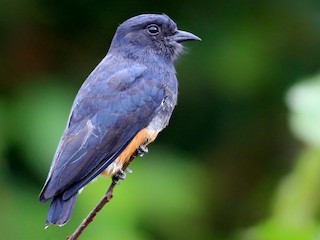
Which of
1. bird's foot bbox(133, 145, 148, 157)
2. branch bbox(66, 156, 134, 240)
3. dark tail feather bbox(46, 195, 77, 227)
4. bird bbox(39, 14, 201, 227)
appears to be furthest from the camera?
bird's foot bbox(133, 145, 148, 157)

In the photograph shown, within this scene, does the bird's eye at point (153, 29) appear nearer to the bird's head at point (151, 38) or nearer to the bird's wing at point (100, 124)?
the bird's head at point (151, 38)

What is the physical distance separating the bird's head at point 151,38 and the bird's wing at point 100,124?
23cm

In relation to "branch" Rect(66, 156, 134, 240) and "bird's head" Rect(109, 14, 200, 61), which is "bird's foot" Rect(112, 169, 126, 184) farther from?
"bird's head" Rect(109, 14, 200, 61)

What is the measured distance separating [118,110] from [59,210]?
0.79 metres

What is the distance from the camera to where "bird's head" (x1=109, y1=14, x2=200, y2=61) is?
596 centimetres

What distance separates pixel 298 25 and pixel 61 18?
1734mm

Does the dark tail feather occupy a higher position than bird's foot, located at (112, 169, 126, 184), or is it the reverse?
bird's foot, located at (112, 169, 126, 184)

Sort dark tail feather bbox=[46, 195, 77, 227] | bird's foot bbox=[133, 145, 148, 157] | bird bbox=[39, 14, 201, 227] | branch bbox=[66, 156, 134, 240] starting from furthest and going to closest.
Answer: bird's foot bbox=[133, 145, 148, 157]
bird bbox=[39, 14, 201, 227]
dark tail feather bbox=[46, 195, 77, 227]
branch bbox=[66, 156, 134, 240]

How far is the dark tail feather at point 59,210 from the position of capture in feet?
16.0

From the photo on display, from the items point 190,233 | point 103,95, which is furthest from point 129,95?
point 190,233

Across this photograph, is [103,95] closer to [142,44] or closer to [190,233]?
[142,44]

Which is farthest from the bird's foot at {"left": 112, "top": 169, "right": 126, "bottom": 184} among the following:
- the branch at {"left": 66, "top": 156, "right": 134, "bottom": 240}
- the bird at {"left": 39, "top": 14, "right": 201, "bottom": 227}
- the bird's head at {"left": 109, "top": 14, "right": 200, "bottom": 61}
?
the bird's head at {"left": 109, "top": 14, "right": 200, "bottom": 61}

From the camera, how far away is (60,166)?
200 inches

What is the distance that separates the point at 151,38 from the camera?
236 inches
